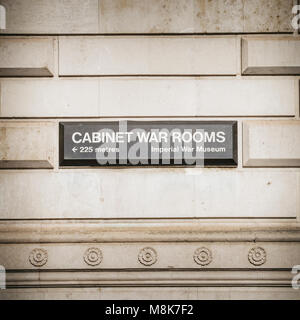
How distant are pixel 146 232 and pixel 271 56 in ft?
8.82

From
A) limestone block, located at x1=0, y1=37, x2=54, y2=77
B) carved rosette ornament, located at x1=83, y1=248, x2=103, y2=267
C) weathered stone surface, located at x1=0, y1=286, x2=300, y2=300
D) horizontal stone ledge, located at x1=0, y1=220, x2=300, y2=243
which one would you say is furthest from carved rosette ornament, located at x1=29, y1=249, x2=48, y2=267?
limestone block, located at x1=0, y1=37, x2=54, y2=77

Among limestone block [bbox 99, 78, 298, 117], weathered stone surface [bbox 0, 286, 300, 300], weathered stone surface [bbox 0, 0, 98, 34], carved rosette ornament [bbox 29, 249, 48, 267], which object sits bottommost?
weathered stone surface [bbox 0, 286, 300, 300]

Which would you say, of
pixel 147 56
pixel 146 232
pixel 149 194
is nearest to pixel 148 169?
pixel 149 194

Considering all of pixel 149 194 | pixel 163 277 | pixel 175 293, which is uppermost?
pixel 149 194

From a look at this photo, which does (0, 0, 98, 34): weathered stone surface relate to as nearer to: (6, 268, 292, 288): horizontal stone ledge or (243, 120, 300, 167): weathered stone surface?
(243, 120, 300, 167): weathered stone surface

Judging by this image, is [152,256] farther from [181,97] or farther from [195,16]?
[195,16]

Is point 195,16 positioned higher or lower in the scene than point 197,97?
higher

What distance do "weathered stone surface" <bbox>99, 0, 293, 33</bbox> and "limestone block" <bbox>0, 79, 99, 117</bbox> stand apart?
0.79 metres

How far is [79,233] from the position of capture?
4.68m

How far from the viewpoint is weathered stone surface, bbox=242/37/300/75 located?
470 centimetres

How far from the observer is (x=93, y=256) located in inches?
184

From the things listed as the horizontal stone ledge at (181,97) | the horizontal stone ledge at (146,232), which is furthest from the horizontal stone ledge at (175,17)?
the horizontal stone ledge at (146,232)

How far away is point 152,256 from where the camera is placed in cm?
468

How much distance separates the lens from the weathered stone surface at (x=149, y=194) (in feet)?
15.5
